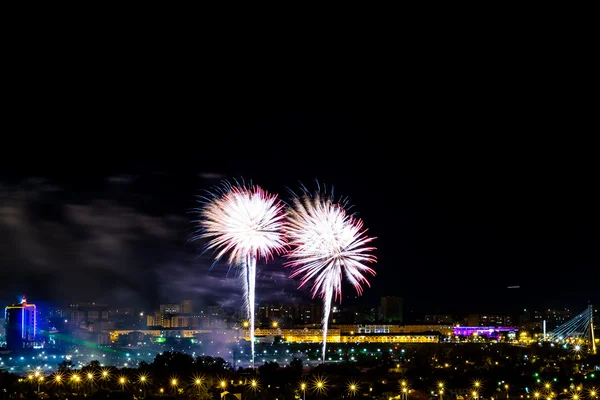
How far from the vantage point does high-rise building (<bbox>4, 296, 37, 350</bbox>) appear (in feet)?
98.7

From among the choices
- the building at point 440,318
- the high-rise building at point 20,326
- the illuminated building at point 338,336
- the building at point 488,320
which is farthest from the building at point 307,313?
the high-rise building at point 20,326

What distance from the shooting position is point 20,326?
101 ft

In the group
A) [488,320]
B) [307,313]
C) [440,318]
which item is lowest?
[488,320]

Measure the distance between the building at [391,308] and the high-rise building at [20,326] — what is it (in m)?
27.1

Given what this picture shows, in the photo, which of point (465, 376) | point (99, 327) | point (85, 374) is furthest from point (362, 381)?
point (99, 327)

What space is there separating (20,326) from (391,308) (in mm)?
28719

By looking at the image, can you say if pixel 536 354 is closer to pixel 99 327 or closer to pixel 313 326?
pixel 313 326

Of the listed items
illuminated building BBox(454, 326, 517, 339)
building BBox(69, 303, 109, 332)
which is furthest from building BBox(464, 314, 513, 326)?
building BBox(69, 303, 109, 332)

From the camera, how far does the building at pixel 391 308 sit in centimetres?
5291

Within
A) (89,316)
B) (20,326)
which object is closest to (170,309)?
(89,316)

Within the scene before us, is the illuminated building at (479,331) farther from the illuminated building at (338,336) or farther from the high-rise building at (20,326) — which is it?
the high-rise building at (20,326)

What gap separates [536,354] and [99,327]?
26.7 m

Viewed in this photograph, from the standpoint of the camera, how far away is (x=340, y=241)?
11.8m

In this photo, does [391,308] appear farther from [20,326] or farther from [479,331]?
[20,326]
